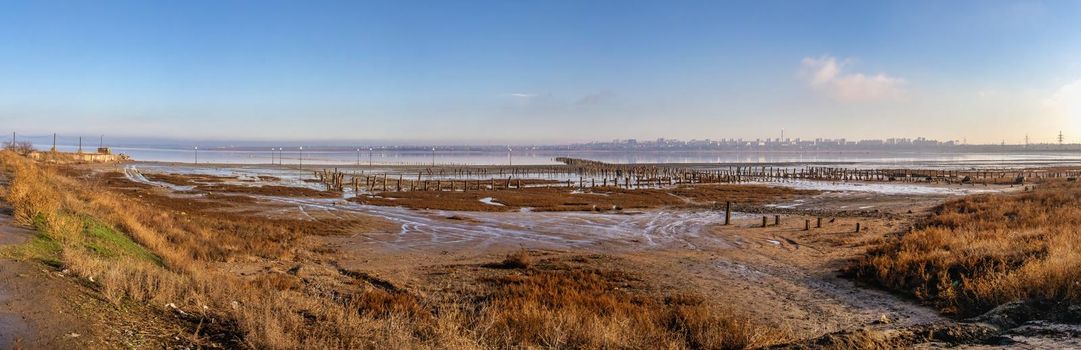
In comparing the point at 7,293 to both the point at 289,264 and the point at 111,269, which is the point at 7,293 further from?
the point at 289,264

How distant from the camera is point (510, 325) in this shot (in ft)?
29.7

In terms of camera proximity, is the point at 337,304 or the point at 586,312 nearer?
the point at 337,304

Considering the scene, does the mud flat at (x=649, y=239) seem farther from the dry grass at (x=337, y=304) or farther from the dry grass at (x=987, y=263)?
the dry grass at (x=337, y=304)

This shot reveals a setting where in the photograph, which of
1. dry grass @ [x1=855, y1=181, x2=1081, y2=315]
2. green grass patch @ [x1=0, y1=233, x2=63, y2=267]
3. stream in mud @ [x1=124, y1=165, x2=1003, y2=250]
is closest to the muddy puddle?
stream in mud @ [x1=124, y1=165, x2=1003, y2=250]

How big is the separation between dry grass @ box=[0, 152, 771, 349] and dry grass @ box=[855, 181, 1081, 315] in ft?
16.1

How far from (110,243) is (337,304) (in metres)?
6.22

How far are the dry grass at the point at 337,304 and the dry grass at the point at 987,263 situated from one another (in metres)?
4.90

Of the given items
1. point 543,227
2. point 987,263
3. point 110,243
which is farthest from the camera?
point 543,227

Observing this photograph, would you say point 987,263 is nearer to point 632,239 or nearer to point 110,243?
point 632,239

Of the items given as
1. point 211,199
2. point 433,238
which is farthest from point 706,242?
point 211,199

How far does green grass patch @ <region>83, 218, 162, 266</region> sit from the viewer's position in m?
11.5

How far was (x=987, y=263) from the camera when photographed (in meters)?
13.0

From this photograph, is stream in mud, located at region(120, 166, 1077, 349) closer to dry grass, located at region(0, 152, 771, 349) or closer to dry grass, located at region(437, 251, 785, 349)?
dry grass, located at region(437, 251, 785, 349)

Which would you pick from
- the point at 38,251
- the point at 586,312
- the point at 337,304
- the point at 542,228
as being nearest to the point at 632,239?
the point at 542,228
